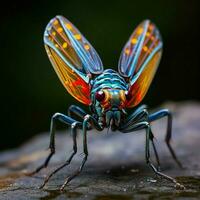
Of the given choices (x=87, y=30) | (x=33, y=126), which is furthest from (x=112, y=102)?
(x=33, y=126)

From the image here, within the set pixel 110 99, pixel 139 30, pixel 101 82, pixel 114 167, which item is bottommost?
pixel 114 167

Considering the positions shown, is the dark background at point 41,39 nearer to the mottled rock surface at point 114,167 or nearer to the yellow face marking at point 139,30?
the mottled rock surface at point 114,167

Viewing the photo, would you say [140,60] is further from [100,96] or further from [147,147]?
[147,147]

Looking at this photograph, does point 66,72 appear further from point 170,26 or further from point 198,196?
point 170,26

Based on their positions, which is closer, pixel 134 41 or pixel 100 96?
pixel 100 96

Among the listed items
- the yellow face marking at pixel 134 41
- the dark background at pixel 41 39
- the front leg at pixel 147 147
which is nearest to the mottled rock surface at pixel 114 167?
the front leg at pixel 147 147

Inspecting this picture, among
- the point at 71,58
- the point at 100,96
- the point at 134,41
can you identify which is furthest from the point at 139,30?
the point at 100,96
